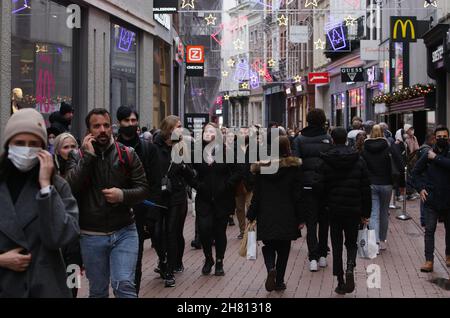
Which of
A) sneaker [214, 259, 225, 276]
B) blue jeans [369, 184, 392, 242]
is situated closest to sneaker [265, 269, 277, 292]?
sneaker [214, 259, 225, 276]

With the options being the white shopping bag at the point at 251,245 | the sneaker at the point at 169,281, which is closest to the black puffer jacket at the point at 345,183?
the white shopping bag at the point at 251,245

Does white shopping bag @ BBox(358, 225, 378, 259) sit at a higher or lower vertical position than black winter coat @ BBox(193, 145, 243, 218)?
lower

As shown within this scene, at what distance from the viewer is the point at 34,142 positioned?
4.20 metres

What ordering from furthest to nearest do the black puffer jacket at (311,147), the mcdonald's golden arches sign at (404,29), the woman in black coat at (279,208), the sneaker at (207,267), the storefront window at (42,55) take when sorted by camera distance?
the mcdonald's golden arches sign at (404,29)
the storefront window at (42,55)
the black puffer jacket at (311,147)
the sneaker at (207,267)
the woman in black coat at (279,208)

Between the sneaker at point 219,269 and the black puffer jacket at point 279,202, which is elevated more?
the black puffer jacket at point 279,202

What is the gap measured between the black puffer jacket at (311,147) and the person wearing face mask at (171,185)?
1701 mm

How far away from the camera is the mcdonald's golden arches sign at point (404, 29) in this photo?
23438mm

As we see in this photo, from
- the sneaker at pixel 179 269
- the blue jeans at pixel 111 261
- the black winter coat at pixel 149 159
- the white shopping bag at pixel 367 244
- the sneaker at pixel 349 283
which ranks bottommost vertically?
the sneaker at pixel 179 269

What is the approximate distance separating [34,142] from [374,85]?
95.8ft

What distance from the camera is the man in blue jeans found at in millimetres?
5906

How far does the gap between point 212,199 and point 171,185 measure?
73 centimetres

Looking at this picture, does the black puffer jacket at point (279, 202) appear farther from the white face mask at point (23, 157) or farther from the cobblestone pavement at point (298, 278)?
the white face mask at point (23, 157)

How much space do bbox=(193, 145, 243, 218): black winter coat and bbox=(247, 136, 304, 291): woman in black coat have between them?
1091 millimetres

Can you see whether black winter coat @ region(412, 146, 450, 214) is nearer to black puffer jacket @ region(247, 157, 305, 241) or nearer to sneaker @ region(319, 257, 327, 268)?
sneaker @ region(319, 257, 327, 268)
